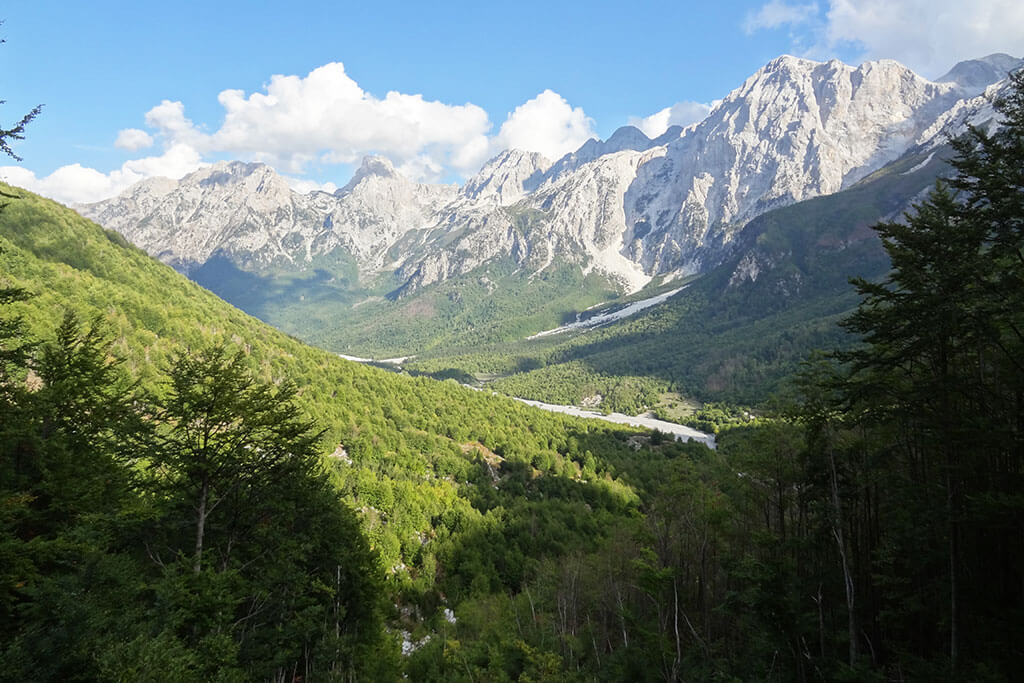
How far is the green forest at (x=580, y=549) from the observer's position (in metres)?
14.7

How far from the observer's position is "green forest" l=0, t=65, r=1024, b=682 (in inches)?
579

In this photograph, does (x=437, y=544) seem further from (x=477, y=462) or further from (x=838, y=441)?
(x=838, y=441)

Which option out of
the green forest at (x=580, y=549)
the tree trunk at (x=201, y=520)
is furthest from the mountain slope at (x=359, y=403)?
the tree trunk at (x=201, y=520)

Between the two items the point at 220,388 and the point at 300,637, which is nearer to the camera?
the point at 220,388

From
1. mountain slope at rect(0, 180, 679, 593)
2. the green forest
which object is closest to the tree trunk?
the green forest

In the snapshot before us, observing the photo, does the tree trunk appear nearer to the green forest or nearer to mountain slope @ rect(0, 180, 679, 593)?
the green forest

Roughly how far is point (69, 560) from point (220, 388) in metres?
6.59

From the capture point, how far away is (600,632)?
36.1 meters

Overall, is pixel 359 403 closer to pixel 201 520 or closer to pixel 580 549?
pixel 580 549

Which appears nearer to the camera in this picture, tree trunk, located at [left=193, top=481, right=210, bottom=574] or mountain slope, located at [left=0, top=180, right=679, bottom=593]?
tree trunk, located at [left=193, top=481, right=210, bottom=574]

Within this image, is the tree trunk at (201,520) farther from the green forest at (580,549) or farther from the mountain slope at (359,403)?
the mountain slope at (359,403)

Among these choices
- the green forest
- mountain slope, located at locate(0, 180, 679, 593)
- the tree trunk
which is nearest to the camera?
the green forest

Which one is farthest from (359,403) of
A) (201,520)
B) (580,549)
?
(201,520)

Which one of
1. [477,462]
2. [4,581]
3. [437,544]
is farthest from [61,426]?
[477,462]
